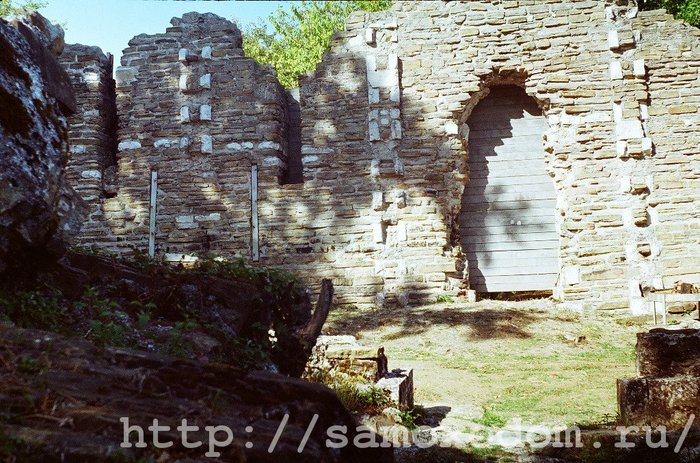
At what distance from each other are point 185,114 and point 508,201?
5461mm

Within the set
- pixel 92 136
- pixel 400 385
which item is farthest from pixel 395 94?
pixel 400 385

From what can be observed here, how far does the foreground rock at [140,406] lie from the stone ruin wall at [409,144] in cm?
795

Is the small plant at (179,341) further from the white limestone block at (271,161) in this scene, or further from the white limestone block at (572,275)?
the white limestone block at (572,275)

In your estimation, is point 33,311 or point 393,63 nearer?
point 33,311

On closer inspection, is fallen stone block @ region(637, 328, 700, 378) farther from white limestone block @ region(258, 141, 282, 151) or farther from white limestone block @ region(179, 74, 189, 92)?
white limestone block @ region(179, 74, 189, 92)

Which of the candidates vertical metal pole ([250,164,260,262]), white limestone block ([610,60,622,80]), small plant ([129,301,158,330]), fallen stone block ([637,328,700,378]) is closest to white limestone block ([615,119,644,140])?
white limestone block ([610,60,622,80])

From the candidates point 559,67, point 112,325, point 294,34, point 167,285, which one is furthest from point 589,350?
point 294,34

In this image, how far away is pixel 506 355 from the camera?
781 cm

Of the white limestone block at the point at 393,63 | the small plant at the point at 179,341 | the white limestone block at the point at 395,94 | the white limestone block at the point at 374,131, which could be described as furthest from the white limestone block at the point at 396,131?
the small plant at the point at 179,341

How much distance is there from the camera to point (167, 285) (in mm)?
4031

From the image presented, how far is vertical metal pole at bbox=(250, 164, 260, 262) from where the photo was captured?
10.7m

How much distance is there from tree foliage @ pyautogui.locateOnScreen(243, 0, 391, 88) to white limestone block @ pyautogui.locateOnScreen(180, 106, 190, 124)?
10716 mm

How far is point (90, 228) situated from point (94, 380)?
9.42 meters

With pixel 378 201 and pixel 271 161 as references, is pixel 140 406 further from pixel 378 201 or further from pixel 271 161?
pixel 271 161
